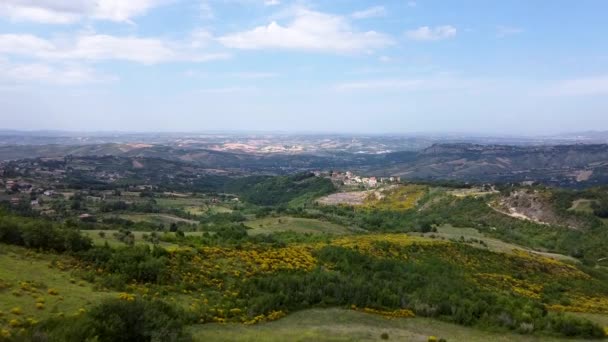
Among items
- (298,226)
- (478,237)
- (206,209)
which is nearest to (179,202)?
(206,209)

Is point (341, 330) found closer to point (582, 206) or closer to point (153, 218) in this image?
point (153, 218)

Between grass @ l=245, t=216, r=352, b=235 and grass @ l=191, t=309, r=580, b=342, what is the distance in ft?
112

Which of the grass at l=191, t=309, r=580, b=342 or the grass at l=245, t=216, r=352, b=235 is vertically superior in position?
the grass at l=191, t=309, r=580, b=342

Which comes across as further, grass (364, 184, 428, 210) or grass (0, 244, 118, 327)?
grass (364, 184, 428, 210)

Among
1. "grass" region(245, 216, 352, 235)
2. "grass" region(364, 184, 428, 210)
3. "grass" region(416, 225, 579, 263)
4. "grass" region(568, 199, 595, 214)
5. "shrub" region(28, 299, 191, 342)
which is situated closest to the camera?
"shrub" region(28, 299, 191, 342)

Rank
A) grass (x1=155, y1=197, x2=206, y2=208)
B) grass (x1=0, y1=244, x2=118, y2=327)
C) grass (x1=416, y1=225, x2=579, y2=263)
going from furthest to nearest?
grass (x1=155, y1=197, x2=206, y2=208)
grass (x1=416, y1=225, x2=579, y2=263)
grass (x1=0, y1=244, x2=118, y2=327)

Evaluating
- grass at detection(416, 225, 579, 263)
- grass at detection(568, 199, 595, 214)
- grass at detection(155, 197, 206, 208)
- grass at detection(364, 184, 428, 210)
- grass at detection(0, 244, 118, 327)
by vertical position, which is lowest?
grass at detection(155, 197, 206, 208)

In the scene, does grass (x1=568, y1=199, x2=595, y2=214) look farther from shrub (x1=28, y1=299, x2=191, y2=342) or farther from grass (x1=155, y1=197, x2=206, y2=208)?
shrub (x1=28, y1=299, x2=191, y2=342)

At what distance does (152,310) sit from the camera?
52.6ft

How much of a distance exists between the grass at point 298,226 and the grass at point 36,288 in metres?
34.8

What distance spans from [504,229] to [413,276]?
46587 mm

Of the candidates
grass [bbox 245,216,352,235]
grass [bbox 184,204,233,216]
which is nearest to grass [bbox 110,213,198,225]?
grass [bbox 184,204,233,216]

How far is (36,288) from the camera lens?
18.5 metres

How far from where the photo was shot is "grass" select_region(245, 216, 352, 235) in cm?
5812
